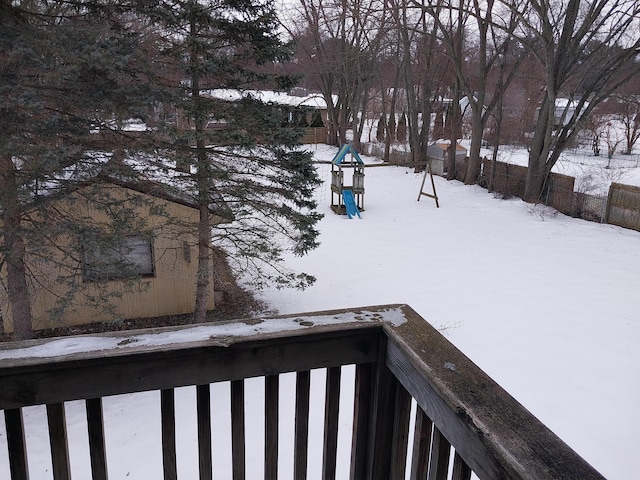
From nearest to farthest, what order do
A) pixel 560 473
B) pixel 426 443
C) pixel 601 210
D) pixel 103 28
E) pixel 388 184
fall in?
pixel 560 473
pixel 426 443
pixel 103 28
pixel 601 210
pixel 388 184

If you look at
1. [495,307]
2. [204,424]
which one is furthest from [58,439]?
[495,307]

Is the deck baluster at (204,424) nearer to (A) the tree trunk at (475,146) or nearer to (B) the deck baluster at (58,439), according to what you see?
(B) the deck baluster at (58,439)

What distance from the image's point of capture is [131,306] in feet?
28.6

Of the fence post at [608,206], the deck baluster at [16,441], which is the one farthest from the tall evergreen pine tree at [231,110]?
the fence post at [608,206]

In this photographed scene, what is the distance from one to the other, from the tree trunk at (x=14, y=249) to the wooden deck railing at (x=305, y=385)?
588cm

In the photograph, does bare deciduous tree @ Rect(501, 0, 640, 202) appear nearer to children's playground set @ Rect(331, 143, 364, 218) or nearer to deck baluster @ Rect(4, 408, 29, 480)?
children's playground set @ Rect(331, 143, 364, 218)

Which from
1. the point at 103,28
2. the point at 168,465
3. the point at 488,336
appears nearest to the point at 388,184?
the point at 488,336

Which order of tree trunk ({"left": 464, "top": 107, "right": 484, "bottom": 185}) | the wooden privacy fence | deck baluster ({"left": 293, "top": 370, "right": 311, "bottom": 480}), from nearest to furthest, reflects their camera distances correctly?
deck baluster ({"left": 293, "top": 370, "right": 311, "bottom": 480}), the wooden privacy fence, tree trunk ({"left": 464, "top": 107, "right": 484, "bottom": 185})

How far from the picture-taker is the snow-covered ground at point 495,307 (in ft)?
17.3

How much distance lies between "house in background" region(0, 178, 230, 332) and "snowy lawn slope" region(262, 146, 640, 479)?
197 cm

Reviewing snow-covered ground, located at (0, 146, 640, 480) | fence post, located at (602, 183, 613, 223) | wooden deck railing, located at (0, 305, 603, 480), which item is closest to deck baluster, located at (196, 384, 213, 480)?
wooden deck railing, located at (0, 305, 603, 480)

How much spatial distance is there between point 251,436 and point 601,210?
43.0 feet

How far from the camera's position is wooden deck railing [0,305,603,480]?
1.11 meters

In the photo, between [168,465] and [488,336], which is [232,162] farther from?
[168,465]
